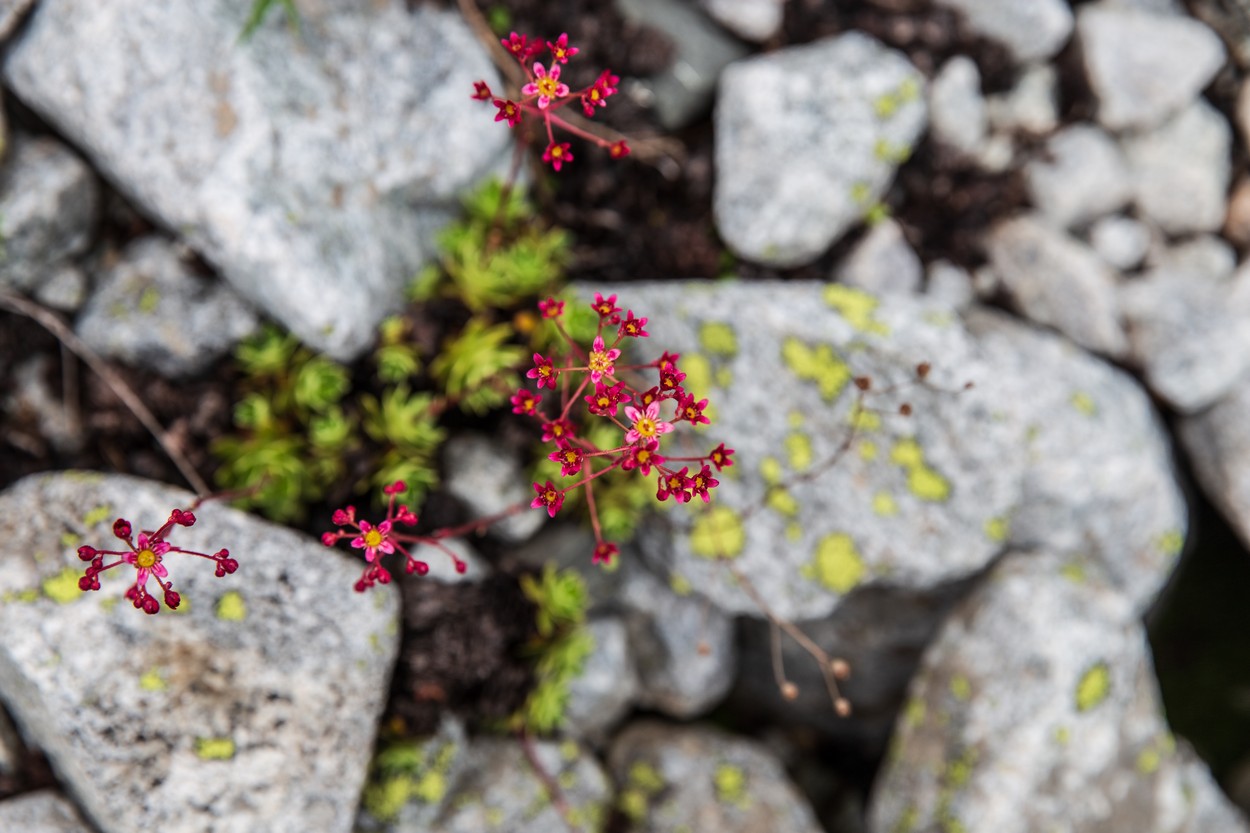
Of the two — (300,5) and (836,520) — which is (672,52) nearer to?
(300,5)

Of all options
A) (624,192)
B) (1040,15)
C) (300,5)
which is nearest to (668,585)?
(624,192)

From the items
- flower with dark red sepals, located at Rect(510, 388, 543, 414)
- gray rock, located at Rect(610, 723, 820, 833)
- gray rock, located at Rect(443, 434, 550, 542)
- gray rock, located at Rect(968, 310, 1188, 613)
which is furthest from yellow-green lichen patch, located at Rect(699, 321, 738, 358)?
gray rock, located at Rect(610, 723, 820, 833)

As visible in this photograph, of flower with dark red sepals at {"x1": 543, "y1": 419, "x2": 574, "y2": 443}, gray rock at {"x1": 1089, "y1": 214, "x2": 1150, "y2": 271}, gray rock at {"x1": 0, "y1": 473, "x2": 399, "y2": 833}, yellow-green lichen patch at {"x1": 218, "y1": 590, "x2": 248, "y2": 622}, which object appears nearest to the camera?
flower with dark red sepals at {"x1": 543, "y1": 419, "x2": 574, "y2": 443}

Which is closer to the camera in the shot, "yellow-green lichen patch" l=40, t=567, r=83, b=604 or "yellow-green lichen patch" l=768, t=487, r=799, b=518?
"yellow-green lichen patch" l=40, t=567, r=83, b=604

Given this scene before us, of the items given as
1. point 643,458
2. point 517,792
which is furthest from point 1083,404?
point 517,792

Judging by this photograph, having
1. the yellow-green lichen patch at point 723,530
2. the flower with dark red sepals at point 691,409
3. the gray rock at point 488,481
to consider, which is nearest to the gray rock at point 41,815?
the gray rock at point 488,481

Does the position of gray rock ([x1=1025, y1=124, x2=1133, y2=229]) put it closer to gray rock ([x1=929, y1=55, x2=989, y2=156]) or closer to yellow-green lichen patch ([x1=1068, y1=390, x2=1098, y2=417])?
gray rock ([x1=929, y1=55, x2=989, y2=156])
